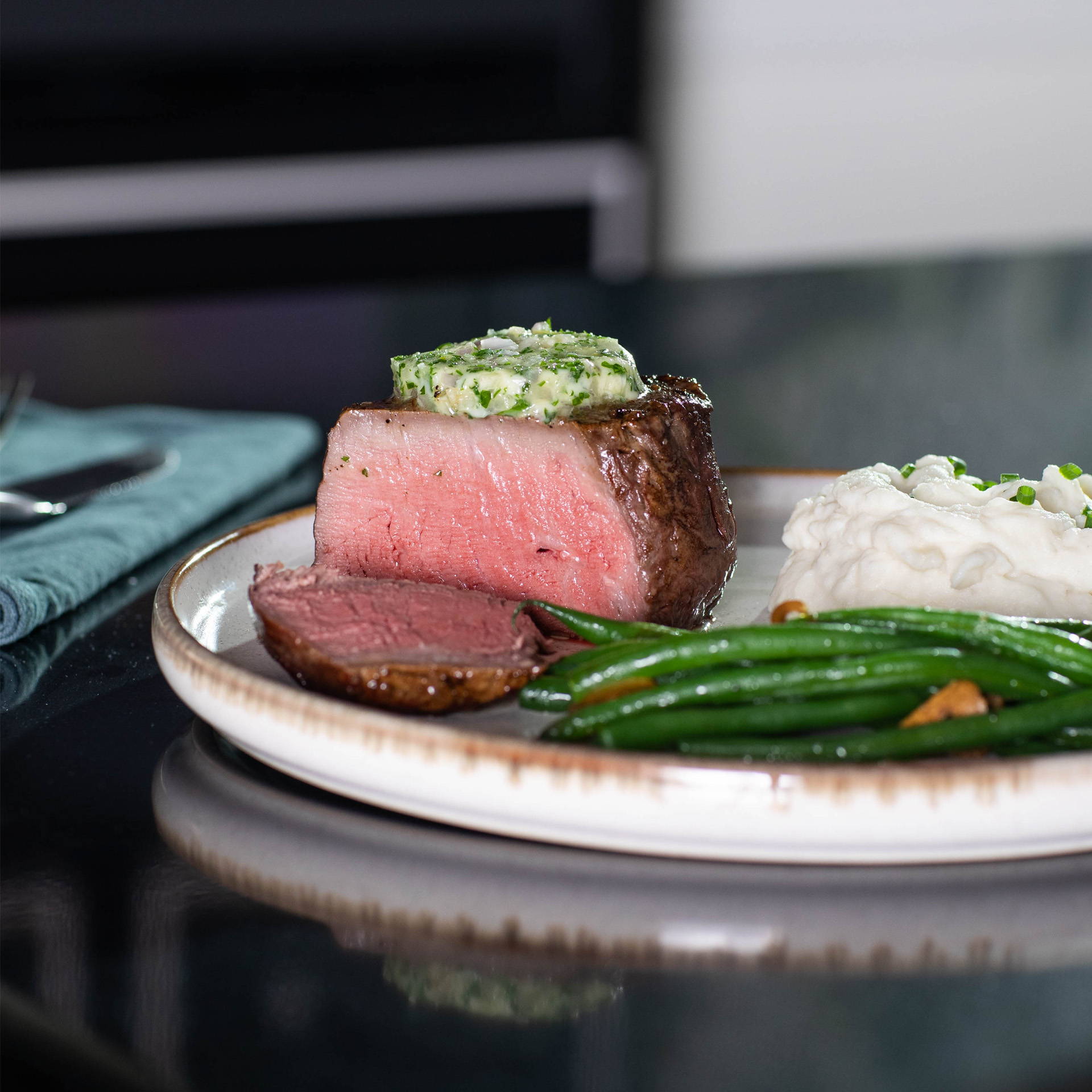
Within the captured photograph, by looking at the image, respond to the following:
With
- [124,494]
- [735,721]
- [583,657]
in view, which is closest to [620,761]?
[735,721]

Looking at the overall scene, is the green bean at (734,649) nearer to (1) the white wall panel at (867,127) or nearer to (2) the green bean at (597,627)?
(2) the green bean at (597,627)

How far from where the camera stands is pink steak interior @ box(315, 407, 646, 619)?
280cm

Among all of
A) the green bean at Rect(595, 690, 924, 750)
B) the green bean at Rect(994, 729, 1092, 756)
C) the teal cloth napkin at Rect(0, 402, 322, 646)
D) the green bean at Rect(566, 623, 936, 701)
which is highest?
the green bean at Rect(566, 623, 936, 701)

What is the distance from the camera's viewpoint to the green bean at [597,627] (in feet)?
7.81

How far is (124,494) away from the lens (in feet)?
12.8

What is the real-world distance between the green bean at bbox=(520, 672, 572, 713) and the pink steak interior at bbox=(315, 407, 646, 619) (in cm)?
64

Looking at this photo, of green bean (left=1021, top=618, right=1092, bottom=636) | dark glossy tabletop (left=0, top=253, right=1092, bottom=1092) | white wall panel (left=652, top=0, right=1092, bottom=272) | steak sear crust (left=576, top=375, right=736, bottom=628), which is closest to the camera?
dark glossy tabletop (left=0, top=253, right=1092, bottom=1092)

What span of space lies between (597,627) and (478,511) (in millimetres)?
559

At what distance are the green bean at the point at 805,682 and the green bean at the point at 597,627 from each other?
0.31 meters

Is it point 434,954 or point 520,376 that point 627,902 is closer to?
point 434,954

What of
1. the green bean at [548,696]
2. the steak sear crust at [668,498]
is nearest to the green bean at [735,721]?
the green bean at [548,696]

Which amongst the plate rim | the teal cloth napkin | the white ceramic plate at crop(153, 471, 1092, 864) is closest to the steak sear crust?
the plate rim

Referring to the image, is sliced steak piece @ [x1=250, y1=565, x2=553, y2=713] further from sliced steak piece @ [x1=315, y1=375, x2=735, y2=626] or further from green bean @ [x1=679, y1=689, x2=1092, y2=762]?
green bean @ [x1=679, y1=689, x2=1092, y2=762]

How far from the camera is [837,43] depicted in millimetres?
11422
